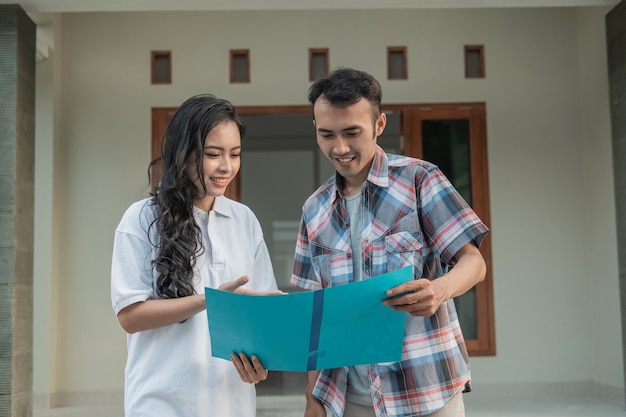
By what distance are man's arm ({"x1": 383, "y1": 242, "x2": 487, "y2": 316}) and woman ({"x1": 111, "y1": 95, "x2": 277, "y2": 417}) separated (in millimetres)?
313

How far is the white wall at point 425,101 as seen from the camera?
6176 mm

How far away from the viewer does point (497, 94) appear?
248 inches

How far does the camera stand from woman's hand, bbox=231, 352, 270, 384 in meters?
1.61

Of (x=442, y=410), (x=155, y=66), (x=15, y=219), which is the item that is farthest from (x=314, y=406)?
(x=155, y=66)

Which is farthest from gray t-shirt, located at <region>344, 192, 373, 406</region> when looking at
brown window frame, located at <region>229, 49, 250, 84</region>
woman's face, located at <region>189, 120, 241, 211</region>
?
brown window frame, located at <region>229, 49, 250, 84</region>

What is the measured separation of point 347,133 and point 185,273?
0.49 meters

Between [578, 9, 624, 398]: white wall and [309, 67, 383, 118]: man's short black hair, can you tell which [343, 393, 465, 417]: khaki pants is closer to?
[309, 67, 383, 118]: man's short black hair

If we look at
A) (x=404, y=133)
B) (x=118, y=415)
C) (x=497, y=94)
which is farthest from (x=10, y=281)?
(x=497, y=94)

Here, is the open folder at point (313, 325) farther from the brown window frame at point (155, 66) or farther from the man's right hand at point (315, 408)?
the brown window frame at point (155, 66)

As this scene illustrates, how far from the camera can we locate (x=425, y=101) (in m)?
6.24

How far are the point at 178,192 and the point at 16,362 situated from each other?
3404 mm

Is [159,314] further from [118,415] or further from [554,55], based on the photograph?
[554,55]

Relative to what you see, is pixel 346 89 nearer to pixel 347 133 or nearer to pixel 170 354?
pixel 347 133

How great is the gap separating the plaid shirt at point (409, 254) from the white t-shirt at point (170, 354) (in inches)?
9.9
